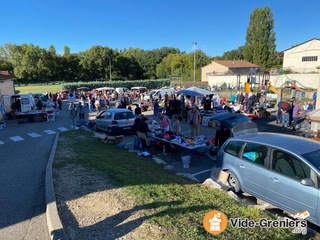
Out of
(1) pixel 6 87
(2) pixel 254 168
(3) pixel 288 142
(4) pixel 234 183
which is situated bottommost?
(4) pixel 234 183

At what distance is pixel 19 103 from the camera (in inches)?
861

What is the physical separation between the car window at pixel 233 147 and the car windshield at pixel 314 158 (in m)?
1.75

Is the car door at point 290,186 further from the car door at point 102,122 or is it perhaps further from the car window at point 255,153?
the car door at point 102,122

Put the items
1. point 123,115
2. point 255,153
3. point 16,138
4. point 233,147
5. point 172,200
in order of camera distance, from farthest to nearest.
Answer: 1. point 123,115
2. point 16,138
3. point 233,147
4. point 255,153
5. point 172,200

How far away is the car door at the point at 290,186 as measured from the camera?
497 centimetres

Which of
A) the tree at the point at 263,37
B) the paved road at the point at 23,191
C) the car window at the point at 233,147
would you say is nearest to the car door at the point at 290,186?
the car window at the point at 233,147

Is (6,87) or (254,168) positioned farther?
(6,87)

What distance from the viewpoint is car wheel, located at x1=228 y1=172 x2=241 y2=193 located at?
6.73m

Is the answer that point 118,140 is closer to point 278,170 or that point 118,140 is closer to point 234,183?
point 234,183

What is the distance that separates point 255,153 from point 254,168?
1.25 ft

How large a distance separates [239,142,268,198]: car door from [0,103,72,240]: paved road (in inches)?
178

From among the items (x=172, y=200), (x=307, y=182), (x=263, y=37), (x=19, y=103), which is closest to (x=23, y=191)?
(x=172, y=200)

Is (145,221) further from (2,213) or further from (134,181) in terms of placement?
(2,213)

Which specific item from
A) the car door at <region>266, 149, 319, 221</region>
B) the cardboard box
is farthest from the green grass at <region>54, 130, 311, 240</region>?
the cardboard box
